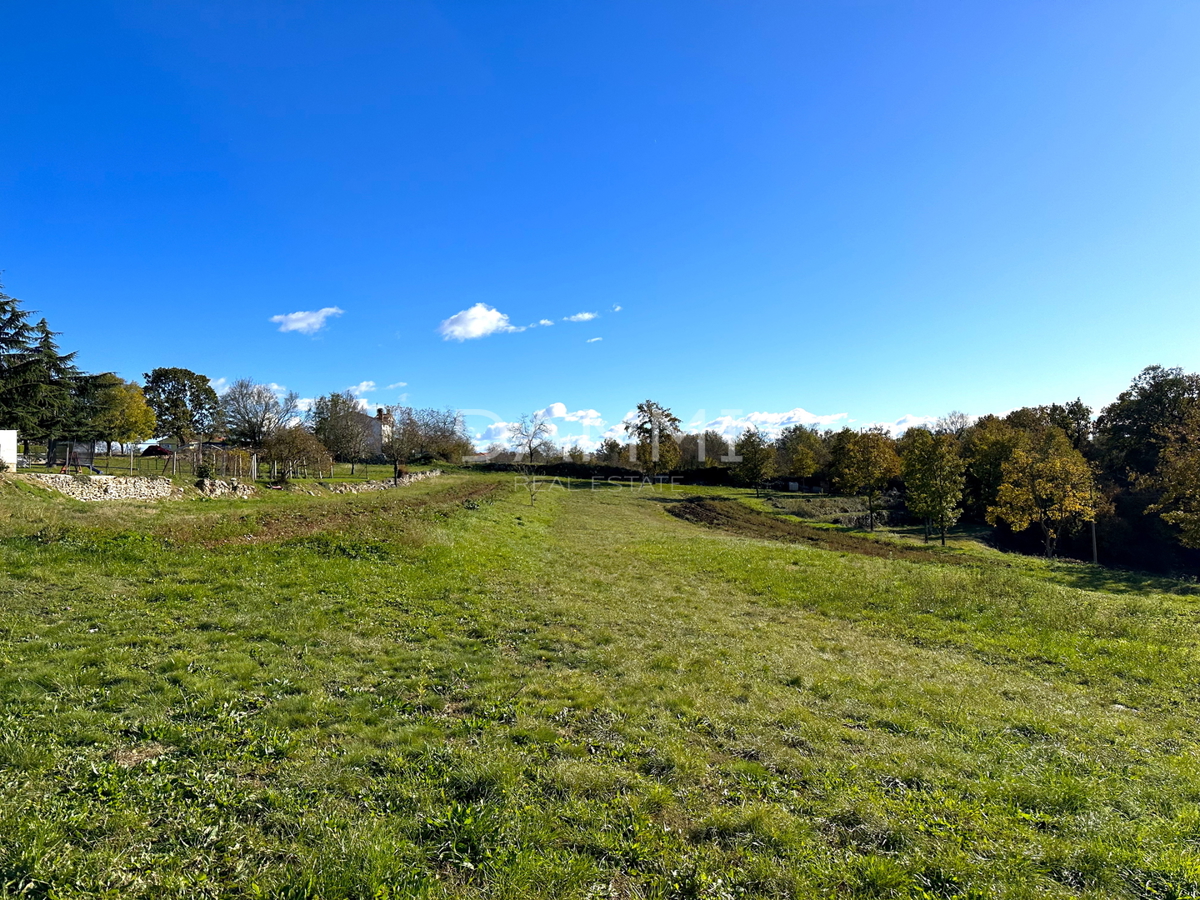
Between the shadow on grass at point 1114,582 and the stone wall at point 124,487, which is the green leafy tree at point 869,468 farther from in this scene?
the stone wall at point 124,487

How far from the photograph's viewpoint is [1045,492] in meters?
33.0

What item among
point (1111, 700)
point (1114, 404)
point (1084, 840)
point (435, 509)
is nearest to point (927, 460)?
point (1111, 700)

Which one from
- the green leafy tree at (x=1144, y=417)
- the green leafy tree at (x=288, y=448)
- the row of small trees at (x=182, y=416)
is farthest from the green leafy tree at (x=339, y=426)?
the green leafy tree at (x=1144, y=417)

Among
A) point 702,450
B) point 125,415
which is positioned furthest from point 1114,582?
point 125,415

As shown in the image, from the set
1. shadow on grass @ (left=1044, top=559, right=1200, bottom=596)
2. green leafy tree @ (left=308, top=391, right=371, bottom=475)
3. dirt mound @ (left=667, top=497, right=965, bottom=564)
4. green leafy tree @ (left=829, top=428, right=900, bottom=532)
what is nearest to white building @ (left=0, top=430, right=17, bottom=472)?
green leafy tree @ (left=308, top=391, right=371, bottom=475)

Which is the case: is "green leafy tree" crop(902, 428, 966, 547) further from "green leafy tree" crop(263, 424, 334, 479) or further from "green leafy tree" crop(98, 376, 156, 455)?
"green leafy tree" crop(98, 376, 156, 455)

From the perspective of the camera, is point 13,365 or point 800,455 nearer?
point 13,365

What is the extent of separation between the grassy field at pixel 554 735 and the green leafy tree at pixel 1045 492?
2208 cm

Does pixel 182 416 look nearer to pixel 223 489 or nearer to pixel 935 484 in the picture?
pixel 223 489

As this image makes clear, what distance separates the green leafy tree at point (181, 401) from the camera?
81750 millimetres

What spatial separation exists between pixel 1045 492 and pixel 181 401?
112m

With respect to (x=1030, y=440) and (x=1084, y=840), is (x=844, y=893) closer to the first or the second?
(x=1084, y=840)

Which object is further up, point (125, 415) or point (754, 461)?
point (125, 415)

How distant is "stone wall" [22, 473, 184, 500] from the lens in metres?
23.1
